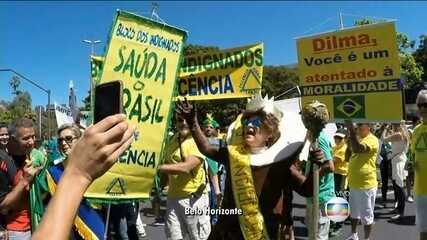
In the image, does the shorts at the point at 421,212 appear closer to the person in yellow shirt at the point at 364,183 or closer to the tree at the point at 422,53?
the person in yellow shirt at the point at 364,183

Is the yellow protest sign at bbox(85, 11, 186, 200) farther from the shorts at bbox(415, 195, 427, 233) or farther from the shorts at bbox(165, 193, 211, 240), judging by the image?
the shorts at bbox(415, 195, 427, 233)

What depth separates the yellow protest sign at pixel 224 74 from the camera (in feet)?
24.2

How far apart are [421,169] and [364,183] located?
211 centimetres

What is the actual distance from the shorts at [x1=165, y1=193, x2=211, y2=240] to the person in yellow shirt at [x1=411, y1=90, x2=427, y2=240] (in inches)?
87.9

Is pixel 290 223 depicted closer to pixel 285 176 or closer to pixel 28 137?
pixel 285 176

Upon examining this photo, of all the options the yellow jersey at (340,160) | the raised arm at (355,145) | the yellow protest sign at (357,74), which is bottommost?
the yellow jersey at (340,160)

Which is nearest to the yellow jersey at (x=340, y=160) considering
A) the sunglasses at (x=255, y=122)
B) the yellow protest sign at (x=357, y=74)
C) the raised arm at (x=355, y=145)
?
the raised arm at (x=355, y=145)

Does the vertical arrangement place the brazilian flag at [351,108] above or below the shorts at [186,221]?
above

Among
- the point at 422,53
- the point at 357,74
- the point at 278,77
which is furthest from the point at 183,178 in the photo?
the point at 422,53

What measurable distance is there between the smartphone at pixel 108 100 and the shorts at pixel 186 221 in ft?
15.3

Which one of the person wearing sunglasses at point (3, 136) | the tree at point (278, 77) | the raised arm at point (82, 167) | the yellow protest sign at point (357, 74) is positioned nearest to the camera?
the raised arm at point (82, 167)

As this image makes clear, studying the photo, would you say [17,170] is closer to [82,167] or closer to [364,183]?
[82,167]

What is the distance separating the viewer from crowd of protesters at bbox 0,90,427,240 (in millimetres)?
1225

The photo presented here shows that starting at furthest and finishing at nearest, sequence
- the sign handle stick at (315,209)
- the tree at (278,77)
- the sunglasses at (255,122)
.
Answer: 1. the tree at (278,77)
2. the sunglasses at (255,122)
3. the sign handle stick at (315,209)
